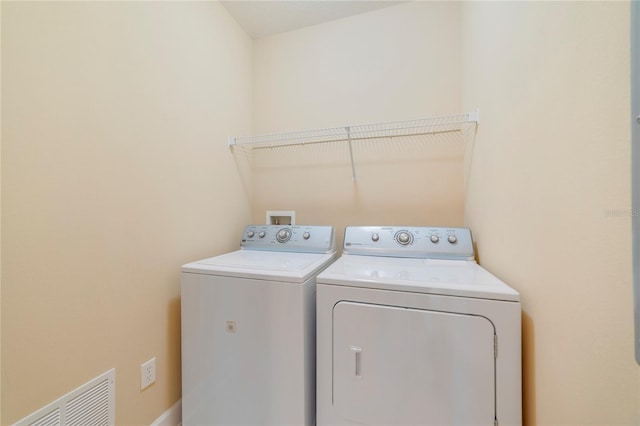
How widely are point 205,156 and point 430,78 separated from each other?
5.63 ft

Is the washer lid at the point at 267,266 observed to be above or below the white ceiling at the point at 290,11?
below

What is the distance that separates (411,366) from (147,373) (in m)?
1.28

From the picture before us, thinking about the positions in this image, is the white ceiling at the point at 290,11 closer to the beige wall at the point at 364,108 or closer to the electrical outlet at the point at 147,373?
the beige wall at the point at 364,108

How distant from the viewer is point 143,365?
3.94ft

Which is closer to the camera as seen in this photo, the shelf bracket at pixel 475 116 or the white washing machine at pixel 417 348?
the white washing machine at pixel 417 348

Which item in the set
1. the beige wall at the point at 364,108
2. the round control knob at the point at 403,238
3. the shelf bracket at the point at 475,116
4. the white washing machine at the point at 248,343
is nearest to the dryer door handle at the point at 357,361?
the white washing machine at the point at 248,343

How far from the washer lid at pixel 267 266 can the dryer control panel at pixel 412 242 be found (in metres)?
0.23

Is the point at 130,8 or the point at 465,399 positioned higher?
the point at 130,8

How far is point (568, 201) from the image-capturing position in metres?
0.64

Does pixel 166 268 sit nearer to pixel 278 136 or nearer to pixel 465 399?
pixel 278 136

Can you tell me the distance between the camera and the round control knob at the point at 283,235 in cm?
174

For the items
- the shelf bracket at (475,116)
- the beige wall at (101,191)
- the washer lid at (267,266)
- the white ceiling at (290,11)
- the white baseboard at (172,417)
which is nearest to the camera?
the beige wall at (101,191)

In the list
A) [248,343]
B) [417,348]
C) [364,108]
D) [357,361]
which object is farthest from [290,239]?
[364,108]

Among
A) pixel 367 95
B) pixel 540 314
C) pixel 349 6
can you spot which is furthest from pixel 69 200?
pixel 349 6
